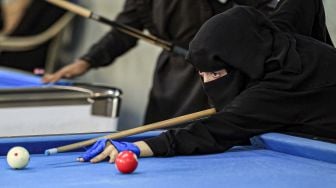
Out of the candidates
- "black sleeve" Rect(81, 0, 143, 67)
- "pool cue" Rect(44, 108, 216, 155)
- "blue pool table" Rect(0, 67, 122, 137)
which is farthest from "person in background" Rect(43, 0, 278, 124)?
"pool cue" Rect(44, 108, 216, 155)

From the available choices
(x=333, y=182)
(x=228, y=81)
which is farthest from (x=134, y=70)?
(x=333, y=182)

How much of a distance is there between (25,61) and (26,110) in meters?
2.30

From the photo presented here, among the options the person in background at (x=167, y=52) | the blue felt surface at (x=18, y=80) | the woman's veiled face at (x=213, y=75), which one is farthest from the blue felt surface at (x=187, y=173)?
the blue felt surface at (x=18, y=80)

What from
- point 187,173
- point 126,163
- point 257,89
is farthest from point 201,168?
point 257,89

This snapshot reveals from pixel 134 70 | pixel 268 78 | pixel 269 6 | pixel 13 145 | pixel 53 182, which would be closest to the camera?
pixel 53 182

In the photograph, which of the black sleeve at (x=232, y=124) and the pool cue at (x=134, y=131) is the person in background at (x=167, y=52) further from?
the black sleeve at (x=232, y=124)

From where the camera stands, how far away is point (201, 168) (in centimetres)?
196

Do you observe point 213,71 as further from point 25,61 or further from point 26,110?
point 25,61

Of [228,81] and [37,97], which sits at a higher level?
[228,81]

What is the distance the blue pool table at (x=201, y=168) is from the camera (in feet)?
5.80

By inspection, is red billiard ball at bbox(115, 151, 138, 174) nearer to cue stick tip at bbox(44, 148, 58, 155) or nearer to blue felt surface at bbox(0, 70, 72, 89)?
cue stick tip at bbox(44, 148, 58, 155)

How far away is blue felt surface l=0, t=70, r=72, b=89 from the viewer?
3.68 metres

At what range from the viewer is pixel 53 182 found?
1.74 m

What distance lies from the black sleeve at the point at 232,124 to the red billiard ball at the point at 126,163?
11.2 inches
